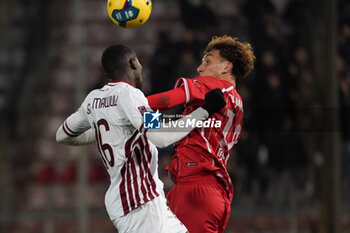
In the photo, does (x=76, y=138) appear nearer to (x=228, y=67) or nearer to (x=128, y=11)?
(x=128, y=11)

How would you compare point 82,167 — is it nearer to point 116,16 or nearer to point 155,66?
point 155,66

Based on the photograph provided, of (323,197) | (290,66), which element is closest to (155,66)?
(290,66)

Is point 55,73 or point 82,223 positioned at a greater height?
point 55,73

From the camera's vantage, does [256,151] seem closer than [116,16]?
No

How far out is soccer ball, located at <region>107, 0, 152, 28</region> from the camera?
12.9 feet

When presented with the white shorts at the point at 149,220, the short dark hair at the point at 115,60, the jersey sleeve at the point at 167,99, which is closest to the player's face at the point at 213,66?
the jersey sleeve at the point at 167,99

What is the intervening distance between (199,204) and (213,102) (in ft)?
2.24

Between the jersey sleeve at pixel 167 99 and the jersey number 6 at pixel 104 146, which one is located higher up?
the jersey sleeve at pixel 167 99

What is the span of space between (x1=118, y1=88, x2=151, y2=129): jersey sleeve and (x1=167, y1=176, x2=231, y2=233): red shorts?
72 cm

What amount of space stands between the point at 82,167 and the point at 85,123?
2.87 m

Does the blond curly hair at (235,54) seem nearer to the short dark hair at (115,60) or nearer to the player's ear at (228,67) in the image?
the player's ear at (228,67)

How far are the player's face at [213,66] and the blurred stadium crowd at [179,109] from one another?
221 cm

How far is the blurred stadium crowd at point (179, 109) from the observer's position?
644 centimetres

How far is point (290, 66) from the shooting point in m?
6.61
